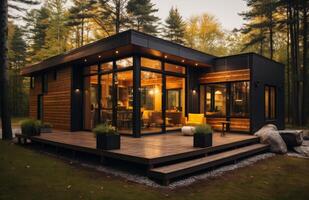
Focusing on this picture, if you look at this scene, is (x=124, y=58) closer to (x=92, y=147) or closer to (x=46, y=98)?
(x=92, y=147)

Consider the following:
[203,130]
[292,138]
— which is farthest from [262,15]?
[203,130]

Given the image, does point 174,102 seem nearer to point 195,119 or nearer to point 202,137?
point 195,119

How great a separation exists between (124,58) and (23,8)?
13.8 meters

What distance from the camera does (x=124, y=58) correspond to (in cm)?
857

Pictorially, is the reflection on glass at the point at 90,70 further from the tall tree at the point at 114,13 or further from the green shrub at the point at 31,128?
the tall tree at the point at 114,13

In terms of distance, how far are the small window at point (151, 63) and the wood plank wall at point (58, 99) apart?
3941mm

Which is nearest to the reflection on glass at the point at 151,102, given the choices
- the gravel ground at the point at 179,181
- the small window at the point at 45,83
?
the gravel ground at the point at 179,181

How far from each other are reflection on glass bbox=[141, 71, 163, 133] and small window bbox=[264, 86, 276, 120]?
508 centimetres

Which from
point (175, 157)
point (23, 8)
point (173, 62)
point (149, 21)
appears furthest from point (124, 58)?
point (23, 8)

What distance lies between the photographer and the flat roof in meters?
7.23

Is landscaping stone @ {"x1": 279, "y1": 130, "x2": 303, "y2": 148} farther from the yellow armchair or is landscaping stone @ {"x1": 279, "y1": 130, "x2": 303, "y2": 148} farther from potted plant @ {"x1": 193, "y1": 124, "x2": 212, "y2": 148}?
potted plant @ {"x1": 193, "y1": 124, "x2": 212, "y2": 148}

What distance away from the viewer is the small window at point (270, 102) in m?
11.0

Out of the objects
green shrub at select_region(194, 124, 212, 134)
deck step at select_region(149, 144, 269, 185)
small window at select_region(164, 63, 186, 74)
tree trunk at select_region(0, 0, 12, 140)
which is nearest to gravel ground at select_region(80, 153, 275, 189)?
deck step at select_region(149, 144, 269, 185)

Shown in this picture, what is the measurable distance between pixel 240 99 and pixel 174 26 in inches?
593
